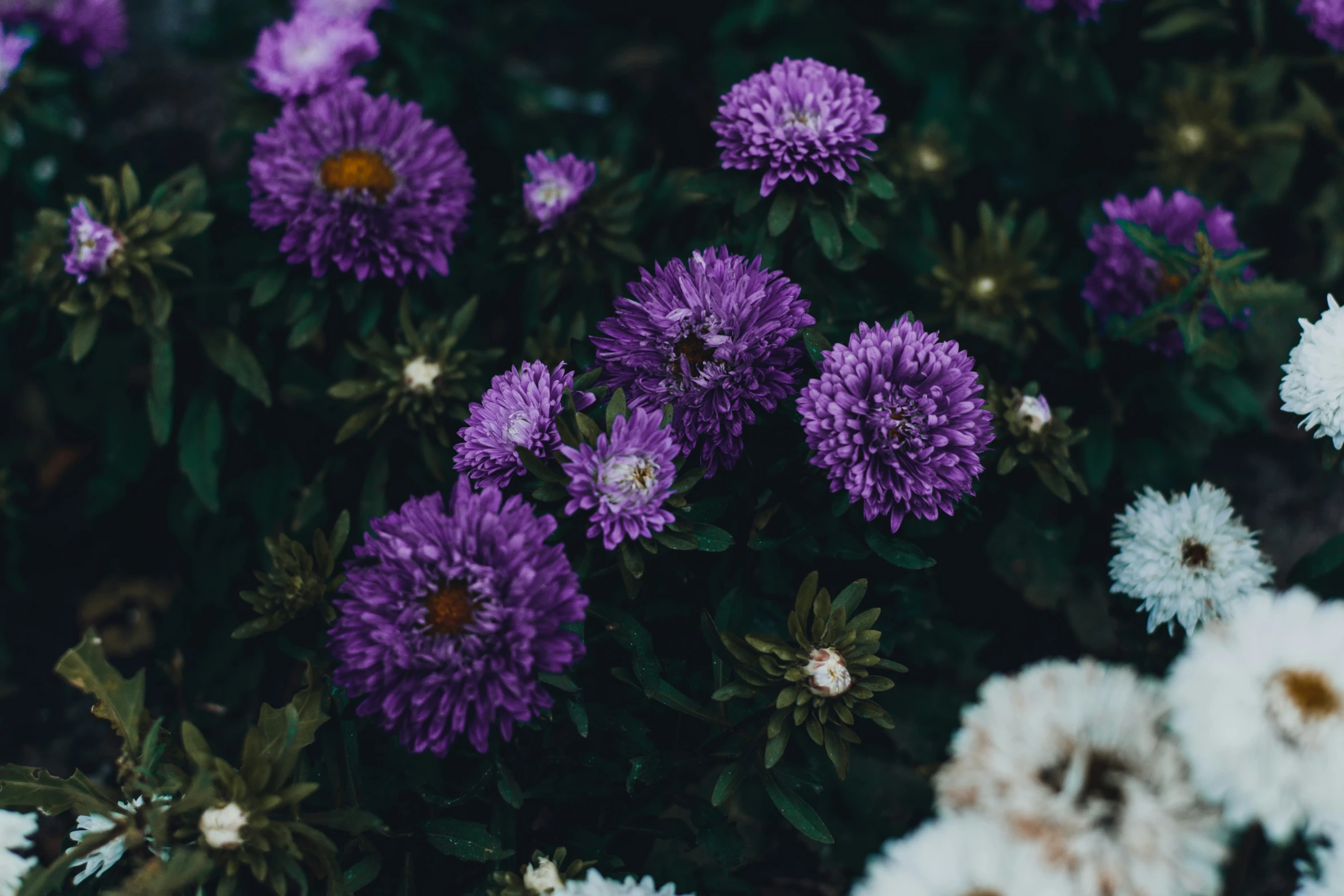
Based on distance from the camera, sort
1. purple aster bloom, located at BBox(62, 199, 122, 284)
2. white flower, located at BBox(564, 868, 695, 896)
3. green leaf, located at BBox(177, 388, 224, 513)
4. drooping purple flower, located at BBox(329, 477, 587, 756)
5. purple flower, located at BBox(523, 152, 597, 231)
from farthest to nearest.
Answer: green leaf, located at BBox(177, 388, 224, 513)
purple flower, located at BBox(523, 152, 597, 231)
purple aster bloom, located at BBox(62, 199, 122, 284)
white flower, located at BBox(564, 868, 695, 896)
drooping purple flower, located at BBox(329, 477, 587, 756)

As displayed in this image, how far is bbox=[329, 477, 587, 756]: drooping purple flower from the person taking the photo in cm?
147

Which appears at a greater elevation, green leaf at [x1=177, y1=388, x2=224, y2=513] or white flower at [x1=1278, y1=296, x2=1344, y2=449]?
white flower at [x1=1278, y1=296, x2=1344, y2=449]

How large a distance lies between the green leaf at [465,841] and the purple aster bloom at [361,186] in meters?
→ 1.17

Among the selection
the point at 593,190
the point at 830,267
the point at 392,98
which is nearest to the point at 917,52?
the point at 830,267

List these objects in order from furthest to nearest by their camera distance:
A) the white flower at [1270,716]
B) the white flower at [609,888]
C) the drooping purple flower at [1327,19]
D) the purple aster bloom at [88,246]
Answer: the drooping purple flower at [1327,19], the purple aster bloom at [88,246], the white flower at [609,888], the white flower at [1270,716]

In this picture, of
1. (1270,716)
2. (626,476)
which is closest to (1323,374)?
(1270,716)

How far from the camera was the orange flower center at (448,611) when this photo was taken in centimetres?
150

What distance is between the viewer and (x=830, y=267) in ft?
7.78

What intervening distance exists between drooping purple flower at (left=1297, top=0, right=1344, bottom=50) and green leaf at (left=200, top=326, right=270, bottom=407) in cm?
284

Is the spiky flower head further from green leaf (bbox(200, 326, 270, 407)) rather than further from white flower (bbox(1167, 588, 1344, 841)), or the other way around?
green leaf (bbox(200, 326, 270, 407))

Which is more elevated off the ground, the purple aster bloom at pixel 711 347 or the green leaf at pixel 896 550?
the purple aster bloom at pixel 711 347

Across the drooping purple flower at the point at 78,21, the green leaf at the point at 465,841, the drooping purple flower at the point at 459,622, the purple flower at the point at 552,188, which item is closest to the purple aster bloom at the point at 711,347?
the drooping purple flower at the point at 459,622

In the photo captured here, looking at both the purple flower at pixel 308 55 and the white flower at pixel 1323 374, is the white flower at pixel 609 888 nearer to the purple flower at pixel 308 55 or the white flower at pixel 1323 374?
the white flower at pixel 1323 374

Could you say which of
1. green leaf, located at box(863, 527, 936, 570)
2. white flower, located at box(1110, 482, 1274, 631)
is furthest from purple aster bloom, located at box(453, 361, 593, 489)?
white flower, located at box(1110, 482, 1274, 631)
